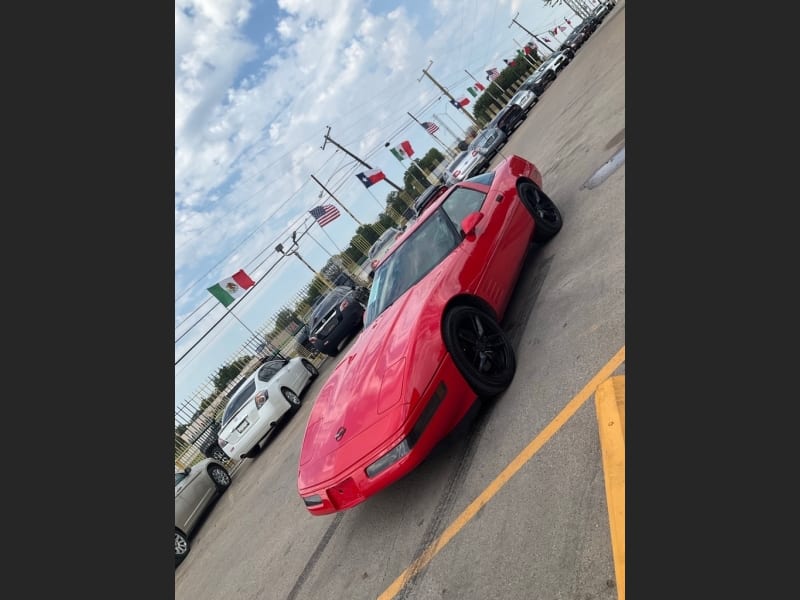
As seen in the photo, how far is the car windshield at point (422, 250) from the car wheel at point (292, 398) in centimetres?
494

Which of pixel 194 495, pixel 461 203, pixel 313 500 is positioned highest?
pixel 461 203

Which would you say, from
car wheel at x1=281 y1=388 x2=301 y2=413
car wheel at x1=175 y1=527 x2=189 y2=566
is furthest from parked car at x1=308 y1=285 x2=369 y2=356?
car wheel at x1=175 y1=527 x2=189 y2=566

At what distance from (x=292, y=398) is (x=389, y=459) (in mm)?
6876

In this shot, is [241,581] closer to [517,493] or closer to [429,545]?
[429,545]

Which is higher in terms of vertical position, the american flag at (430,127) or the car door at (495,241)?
the american flag at (430,127)

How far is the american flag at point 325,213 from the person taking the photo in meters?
23.9

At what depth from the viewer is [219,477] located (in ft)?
29.0

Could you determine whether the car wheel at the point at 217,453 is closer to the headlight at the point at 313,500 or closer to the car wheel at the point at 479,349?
the headlight at the point at 313,500

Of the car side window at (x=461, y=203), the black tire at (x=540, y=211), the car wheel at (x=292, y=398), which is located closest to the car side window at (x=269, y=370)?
the car wheel at (x=292, y=398)

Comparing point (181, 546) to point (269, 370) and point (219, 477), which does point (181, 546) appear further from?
point (269, 370)

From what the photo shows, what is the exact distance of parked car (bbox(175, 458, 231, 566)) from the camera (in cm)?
743

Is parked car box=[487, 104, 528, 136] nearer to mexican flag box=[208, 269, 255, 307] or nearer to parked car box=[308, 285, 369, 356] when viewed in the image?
mexican flag box=[208, 269, 255, 307]

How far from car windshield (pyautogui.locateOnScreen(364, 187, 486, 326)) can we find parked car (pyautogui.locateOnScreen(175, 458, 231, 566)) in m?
5.04

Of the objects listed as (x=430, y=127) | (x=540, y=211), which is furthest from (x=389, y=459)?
(x=430, y=127)
